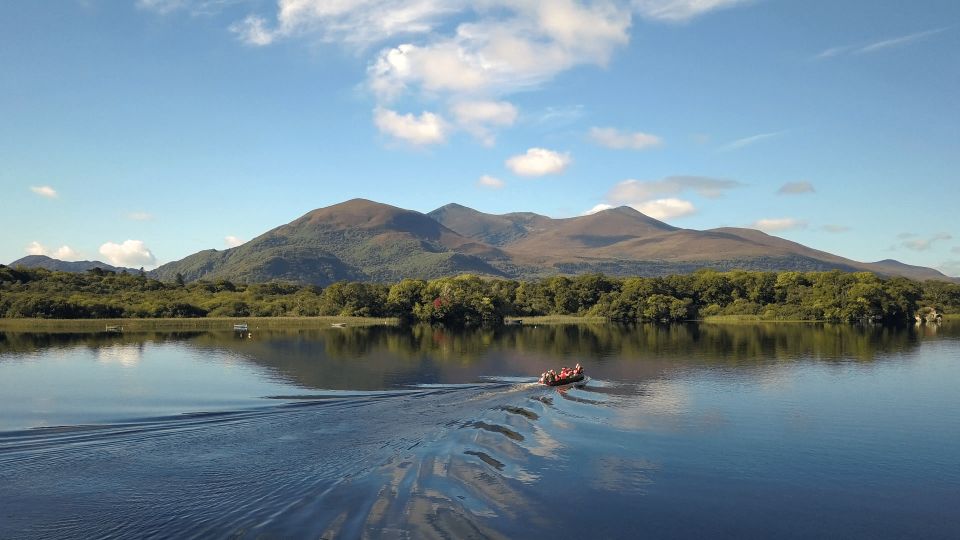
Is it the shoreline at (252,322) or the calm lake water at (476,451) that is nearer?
the calm lake water at (476,451)

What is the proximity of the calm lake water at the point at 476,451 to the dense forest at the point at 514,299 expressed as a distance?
72.9 m

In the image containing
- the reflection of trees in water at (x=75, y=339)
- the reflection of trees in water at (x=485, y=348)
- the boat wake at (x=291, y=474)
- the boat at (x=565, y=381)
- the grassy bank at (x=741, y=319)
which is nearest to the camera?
the boat wake at (x=291, y=474)

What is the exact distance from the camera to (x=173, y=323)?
113562 mm

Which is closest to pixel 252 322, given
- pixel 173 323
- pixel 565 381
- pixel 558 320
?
pixel 173 323

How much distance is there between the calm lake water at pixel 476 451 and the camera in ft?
62.7

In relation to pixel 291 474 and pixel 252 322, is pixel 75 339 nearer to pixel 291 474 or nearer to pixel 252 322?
pixel 252 322

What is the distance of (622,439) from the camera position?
29.2 meters

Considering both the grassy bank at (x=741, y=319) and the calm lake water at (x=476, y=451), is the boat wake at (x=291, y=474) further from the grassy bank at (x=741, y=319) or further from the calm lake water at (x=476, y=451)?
the grassy bank at (x=741, y=319)

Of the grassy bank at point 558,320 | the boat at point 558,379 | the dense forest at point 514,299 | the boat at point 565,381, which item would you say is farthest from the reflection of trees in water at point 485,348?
the grassy bank at point 558,320

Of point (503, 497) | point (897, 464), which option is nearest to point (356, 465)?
point (503, 497)

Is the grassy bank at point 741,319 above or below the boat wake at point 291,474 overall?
above

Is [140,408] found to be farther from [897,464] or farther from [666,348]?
[666,348]

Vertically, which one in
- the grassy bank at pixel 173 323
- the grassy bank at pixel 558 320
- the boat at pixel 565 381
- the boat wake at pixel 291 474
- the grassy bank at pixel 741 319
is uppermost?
the grassy bank at pixel 741 319

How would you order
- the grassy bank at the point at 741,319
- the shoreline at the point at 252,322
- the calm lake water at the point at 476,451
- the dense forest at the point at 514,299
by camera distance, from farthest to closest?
the grassy bank at the point at 741,319, the dense forest at the point at 514,299, the shoreline at the point at 252,322, the calm lake water at the point at 476,451
